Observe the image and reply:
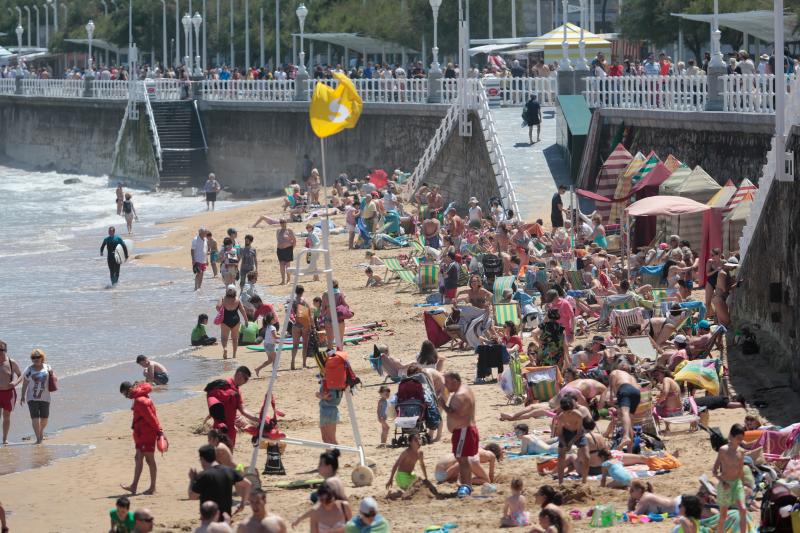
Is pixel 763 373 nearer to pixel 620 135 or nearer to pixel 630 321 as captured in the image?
pixel 630 321

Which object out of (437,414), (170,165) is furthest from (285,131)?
(437,414)

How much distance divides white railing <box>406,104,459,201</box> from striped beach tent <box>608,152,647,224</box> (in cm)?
793

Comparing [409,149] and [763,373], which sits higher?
[409,149]

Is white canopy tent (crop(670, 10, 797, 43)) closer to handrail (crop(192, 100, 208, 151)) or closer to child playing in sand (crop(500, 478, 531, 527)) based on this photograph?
child playing in sand (crop(500, 478, 531, 527))

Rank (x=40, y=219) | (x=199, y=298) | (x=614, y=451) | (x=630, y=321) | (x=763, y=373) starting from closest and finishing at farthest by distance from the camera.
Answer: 1. (x=614, y=451)
2. (x=763, y=373)
3. (x=630, y=321)
4. (x=199, y=298)
5. (x=40, y=219)

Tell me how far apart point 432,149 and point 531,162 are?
465 centimetres

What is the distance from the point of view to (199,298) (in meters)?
25.4

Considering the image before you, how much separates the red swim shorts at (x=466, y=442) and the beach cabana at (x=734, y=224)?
325 inches

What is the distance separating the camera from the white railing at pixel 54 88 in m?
55.2

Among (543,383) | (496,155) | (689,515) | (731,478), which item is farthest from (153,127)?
(689,515)

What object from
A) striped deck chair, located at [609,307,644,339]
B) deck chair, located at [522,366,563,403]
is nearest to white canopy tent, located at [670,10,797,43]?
striped deck chair, located at [609,307,644,339]

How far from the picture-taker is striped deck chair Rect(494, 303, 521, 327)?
19016 millimetres

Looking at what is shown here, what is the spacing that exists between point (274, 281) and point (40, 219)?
18.4 metres

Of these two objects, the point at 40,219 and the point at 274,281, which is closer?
the point at 274,281
